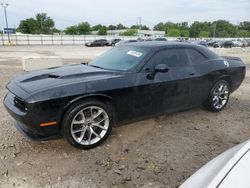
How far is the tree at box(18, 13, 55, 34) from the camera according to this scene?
7912 centimetres

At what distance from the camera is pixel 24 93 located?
3.14 m

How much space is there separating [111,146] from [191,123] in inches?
69.4

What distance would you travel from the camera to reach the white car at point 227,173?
144cm

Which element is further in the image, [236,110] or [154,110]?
[236,110]

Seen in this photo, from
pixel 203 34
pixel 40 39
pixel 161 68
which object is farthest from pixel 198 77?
pixel 203 34

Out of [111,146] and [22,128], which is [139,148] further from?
[22,128]

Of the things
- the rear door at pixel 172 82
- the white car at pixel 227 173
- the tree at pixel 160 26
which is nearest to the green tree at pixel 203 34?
the tree at pixel 160 26

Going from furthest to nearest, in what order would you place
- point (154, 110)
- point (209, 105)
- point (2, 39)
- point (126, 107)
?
1. point (2, 39)
2. point (209, 105)
3. point (154, 110)
4. point (126, 107)

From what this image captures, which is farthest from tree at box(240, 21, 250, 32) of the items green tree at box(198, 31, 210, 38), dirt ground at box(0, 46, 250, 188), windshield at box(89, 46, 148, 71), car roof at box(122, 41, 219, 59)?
windshield at box(89, 46, 148, 71)

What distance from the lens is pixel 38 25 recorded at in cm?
8144

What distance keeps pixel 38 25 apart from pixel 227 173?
8883cm

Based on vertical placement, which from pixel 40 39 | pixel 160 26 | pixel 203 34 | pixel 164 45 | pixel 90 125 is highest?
pixel 160 26

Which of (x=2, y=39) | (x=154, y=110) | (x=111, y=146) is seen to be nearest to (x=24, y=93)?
(x=111, y=146)

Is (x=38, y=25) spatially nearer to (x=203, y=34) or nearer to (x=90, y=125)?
(x=203, y=34)
